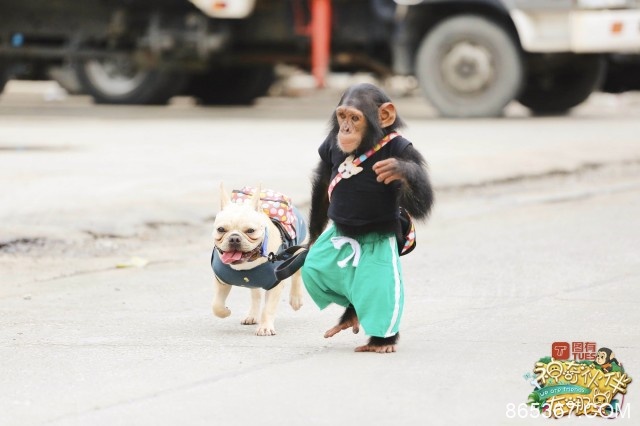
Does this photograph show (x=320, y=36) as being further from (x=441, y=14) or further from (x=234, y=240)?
(x=234, y=240)

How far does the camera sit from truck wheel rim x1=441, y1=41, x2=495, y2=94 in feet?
56.3

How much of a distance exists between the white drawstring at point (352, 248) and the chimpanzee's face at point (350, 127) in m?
0.40

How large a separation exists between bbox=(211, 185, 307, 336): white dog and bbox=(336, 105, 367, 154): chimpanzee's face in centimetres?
59

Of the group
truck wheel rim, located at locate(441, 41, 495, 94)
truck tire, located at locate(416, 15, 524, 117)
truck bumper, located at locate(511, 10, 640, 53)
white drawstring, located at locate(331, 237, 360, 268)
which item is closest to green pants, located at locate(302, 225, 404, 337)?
white drawstring, located at locate(331, 237, 360, 268)

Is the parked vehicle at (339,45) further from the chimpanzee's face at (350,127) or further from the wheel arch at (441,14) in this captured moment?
the chimpanzee's face at (350,127)

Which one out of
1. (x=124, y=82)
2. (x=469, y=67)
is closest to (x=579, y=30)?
(x=469, y=67)

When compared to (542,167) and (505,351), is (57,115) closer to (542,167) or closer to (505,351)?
(542,167)

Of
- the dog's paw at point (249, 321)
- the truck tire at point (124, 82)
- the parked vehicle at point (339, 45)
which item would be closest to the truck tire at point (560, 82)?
the parked vehicle at point (339, 45)

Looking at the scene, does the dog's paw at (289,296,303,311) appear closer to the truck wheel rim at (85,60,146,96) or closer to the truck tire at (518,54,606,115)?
the truck tire at (518,54,606,115)

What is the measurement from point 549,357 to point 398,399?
32.7 inches

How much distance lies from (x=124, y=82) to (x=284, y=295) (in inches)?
530

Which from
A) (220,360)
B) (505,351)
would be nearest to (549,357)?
(505,351)

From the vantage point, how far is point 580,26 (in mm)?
16391

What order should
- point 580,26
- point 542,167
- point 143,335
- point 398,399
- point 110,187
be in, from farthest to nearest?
1. point 580,26
2. point 542,167
3. point 110,187
4. point 143,335
5. point 398,399
